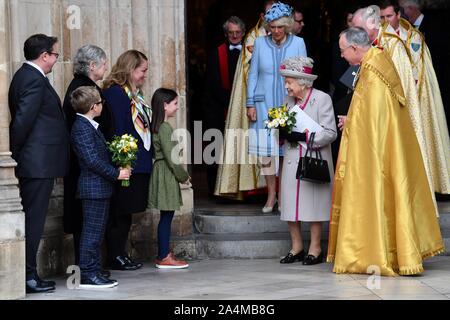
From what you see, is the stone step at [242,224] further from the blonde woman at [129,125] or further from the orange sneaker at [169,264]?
the blonde woman at [129,125]

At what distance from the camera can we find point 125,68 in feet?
35.9

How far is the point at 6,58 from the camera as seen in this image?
9.69 meters

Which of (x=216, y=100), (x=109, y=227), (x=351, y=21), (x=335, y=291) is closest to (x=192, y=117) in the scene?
(x=216, y=100)

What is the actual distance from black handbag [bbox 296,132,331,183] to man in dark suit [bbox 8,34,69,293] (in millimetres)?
2109

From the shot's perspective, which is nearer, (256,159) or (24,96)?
(24,96)

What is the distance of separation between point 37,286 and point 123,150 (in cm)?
127

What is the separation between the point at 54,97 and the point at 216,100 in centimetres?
369

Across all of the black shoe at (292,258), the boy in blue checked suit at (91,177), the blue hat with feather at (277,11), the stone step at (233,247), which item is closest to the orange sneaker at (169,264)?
the stone step at (233,247)

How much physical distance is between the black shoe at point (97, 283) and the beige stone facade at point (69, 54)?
0.53 m

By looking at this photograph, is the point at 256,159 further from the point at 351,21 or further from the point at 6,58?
the point at 6,58

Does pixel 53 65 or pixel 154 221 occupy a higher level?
pixel 53 65

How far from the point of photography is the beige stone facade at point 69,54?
31.2ft

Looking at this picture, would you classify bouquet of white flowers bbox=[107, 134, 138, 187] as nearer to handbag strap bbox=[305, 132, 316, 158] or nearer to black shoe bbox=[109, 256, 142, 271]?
black shoe bbox=[109, 256, 142, 271]

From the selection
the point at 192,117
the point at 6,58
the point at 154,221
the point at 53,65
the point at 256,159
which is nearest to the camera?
the point at 6,58
